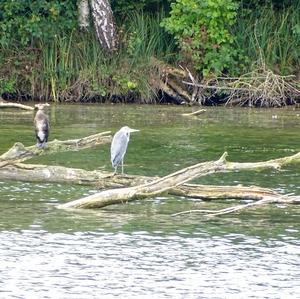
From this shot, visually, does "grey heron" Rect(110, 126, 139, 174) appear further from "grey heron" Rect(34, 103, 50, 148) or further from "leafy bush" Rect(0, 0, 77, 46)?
"leafy bush" Rect(0, 0, 77, 46)

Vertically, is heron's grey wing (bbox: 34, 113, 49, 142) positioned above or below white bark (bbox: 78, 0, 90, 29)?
below

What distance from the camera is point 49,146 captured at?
11641mm

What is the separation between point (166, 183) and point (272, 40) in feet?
38.4

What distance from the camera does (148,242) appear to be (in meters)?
10.1

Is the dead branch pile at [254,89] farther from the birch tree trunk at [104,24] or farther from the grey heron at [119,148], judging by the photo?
the grey heron at [119,148]

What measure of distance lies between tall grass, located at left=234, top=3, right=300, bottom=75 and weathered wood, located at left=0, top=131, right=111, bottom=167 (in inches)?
414

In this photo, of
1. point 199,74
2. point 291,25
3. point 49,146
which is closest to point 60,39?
point 199,74

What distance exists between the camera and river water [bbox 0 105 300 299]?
875 centimetres

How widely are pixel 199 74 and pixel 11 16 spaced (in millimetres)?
3620

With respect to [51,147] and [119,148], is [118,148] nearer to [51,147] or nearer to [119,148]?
[119,148]

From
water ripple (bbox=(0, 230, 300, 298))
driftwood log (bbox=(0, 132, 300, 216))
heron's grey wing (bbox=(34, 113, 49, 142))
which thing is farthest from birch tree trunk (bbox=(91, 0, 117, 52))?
water ripple (bbox=(0, 230, 300, 298))

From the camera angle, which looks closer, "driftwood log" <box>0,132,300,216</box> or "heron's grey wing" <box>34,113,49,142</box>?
"driftwood log" <box>0,132,300,216</box>

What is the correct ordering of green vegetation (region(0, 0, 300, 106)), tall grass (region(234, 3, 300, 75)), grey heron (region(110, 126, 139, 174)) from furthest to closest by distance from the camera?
1. tall grass (region(234, 3, 300, 75))
2. green vegetation (region(0, 0, 300, 106))
3. grey heron (region(110, 126, 139, 174))

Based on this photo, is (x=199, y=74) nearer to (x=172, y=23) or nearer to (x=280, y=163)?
(x=172, y=23)
